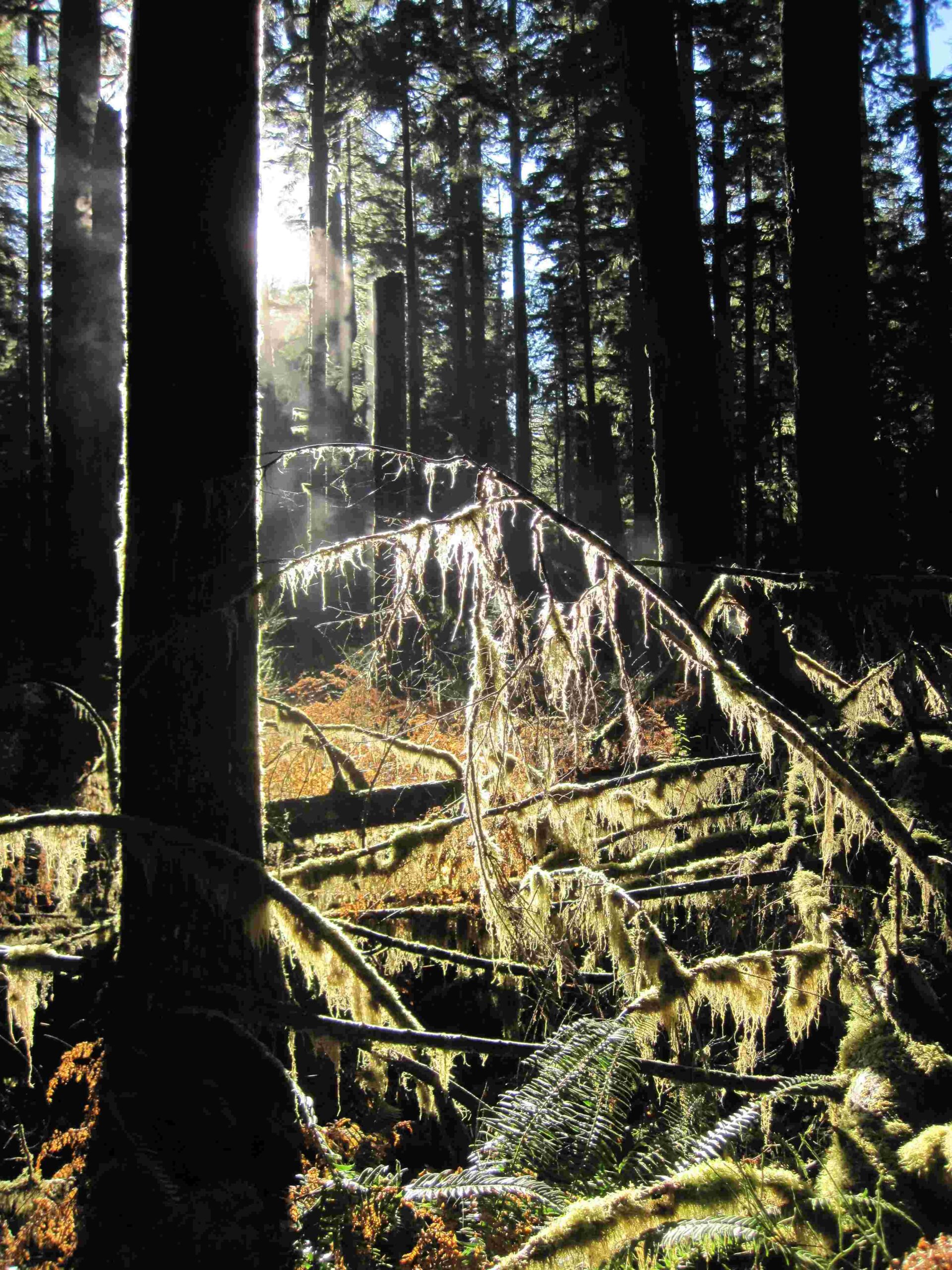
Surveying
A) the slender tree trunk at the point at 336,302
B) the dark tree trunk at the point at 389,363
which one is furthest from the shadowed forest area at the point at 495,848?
the slender tree trunk at the point at 336,302


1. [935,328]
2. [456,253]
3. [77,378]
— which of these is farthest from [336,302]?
[935,328]

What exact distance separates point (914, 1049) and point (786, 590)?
2.22m

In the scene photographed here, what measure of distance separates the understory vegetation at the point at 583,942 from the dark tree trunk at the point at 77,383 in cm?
553

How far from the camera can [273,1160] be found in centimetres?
312

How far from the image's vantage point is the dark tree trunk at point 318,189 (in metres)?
18.7

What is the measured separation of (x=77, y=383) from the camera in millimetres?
10656

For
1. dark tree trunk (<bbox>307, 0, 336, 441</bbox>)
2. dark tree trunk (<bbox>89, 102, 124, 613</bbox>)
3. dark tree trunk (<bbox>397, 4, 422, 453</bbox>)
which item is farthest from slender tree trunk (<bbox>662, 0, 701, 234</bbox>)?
dark tree trunk (<bbox>89, 102, 124, 613</bbox>)

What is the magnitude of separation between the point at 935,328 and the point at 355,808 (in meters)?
16.3

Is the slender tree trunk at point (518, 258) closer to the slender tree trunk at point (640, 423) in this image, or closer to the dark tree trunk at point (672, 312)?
the slender tree trunk at point (640, 423)

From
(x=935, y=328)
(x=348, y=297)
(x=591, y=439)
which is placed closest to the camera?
(x=935, y=328)

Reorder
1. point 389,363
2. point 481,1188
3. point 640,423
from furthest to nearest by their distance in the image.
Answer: point 640,423 → point 389,363 → point 481,1188

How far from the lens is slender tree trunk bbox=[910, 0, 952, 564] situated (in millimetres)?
14938

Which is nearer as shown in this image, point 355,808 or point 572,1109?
point 572,1109

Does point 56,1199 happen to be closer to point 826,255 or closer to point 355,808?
point 355,808
